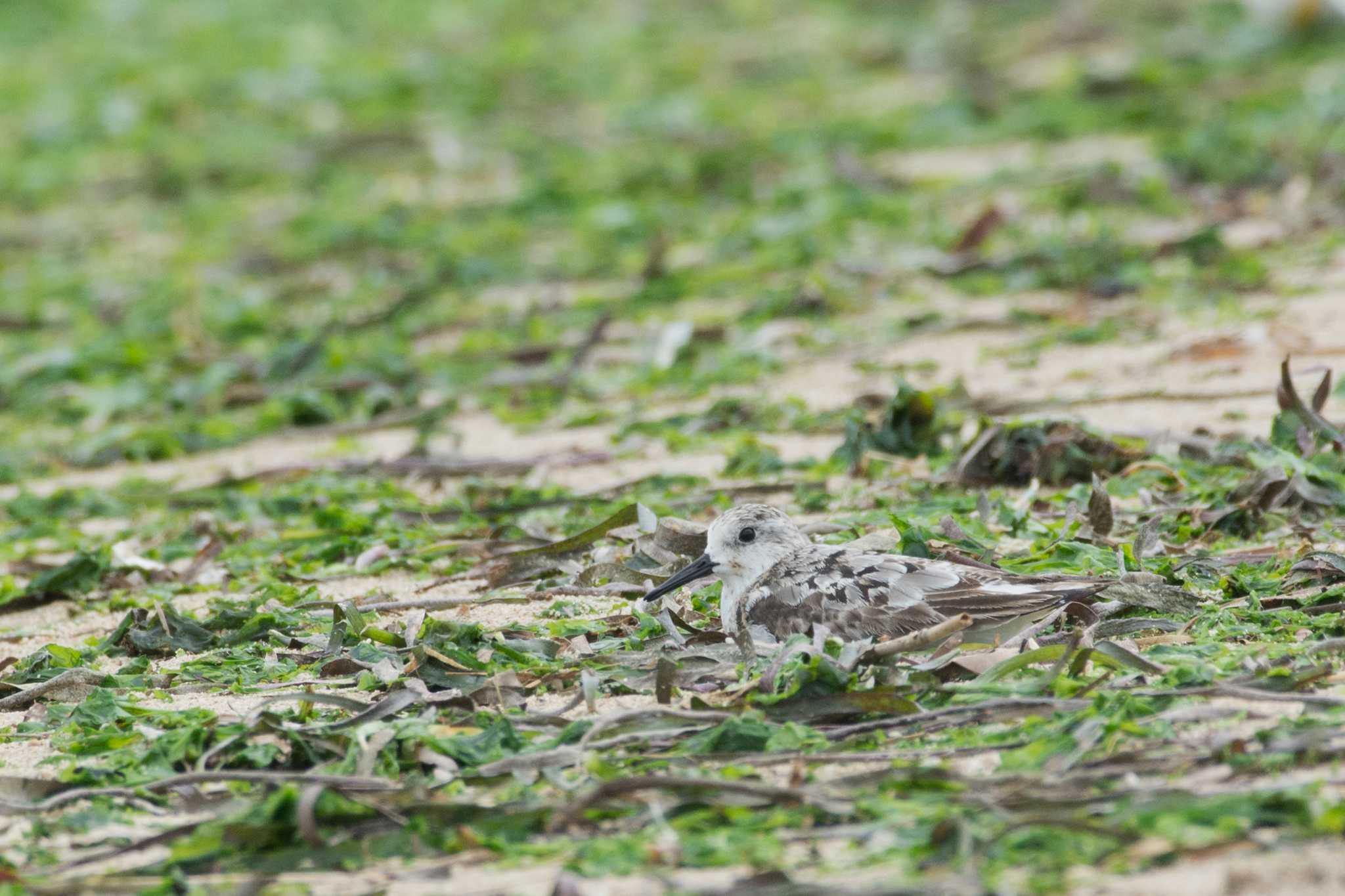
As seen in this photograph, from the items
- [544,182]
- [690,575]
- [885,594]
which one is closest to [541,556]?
[690,575]

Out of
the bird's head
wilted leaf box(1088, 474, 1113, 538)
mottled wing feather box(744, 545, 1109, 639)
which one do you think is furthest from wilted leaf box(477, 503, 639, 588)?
wilted leaf box(1088, 474, 1113, 538)

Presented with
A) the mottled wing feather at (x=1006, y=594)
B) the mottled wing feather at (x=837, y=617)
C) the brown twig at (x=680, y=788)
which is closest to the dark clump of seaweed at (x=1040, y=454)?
the mottled wing feather at (x=1006, y=594)

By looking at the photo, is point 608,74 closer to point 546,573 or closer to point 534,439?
point 534,439

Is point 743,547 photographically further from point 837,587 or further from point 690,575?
point 837,587

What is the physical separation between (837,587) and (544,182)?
7050 millimetres

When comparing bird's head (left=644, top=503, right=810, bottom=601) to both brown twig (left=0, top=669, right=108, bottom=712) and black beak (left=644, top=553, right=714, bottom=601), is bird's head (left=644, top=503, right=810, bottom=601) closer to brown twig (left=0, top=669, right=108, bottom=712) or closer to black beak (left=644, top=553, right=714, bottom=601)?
black beak (left=644, top=553, right=714, bottom=601)

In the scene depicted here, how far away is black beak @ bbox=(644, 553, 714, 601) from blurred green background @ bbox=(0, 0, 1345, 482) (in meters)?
2.45

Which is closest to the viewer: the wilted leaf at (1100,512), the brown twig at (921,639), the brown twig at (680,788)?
the brown twig at (680,788)

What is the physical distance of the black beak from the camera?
452 cm

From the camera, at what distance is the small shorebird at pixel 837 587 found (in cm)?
414

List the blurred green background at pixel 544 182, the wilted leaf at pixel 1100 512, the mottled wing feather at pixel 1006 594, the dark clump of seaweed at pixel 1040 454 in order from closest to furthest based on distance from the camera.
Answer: the mottled wing feather at pixel 1006 594 < the wilted leaf at pixel 1100 512 < the dark clump of seaweed at pixel 1040 454 < the blurred green background at pixel 544 182

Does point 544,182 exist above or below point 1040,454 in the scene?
above

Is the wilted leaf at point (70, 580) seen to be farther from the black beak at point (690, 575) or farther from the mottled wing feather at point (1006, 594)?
the mottled wing feather at point (1006, 594)

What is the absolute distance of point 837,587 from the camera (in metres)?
4.25
